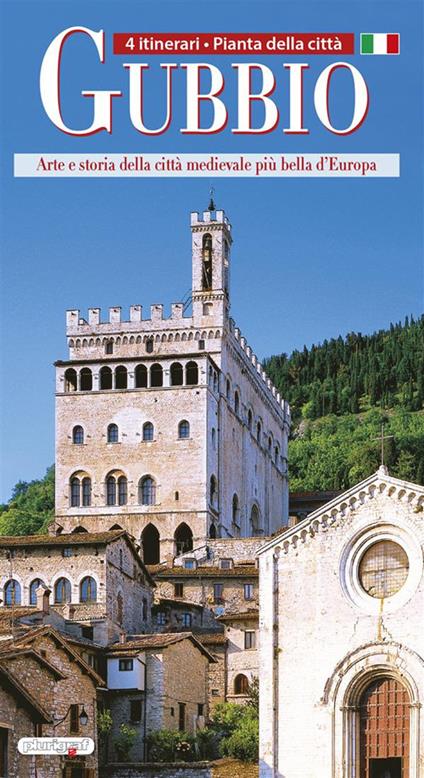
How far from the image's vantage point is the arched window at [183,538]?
89.2m

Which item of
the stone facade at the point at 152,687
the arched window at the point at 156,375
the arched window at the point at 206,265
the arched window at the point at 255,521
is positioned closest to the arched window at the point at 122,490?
the arched window at the point at 156,375

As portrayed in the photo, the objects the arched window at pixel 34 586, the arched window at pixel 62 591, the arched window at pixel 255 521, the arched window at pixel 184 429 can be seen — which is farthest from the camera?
the arched window at pixel 255 521

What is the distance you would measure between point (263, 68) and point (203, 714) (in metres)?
34.6

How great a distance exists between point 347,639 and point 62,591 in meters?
20.7

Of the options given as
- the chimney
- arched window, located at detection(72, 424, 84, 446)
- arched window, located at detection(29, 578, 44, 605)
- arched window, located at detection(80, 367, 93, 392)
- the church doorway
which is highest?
arched window, located at detection(80, 367, 93, 392)

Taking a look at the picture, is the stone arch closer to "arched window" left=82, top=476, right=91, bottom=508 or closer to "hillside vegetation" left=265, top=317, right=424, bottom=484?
"arched window" left=82, top=476, right=91, bottom=508

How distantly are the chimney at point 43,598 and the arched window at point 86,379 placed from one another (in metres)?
26.4

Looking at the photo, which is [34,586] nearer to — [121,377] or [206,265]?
[121,377]

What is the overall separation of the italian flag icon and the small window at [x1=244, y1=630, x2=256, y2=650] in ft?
118

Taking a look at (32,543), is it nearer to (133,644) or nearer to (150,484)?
(133,644)

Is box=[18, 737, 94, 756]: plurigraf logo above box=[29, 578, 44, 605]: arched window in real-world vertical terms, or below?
below

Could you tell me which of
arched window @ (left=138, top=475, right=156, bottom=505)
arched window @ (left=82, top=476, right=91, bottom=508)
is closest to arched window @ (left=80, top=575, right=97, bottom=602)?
arched window @ (left=138, top=475, right=156, bottom=505)

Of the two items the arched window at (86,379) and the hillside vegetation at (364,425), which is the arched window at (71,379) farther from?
the hillside vegetation at (364,425)

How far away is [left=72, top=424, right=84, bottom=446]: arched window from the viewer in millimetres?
92500
